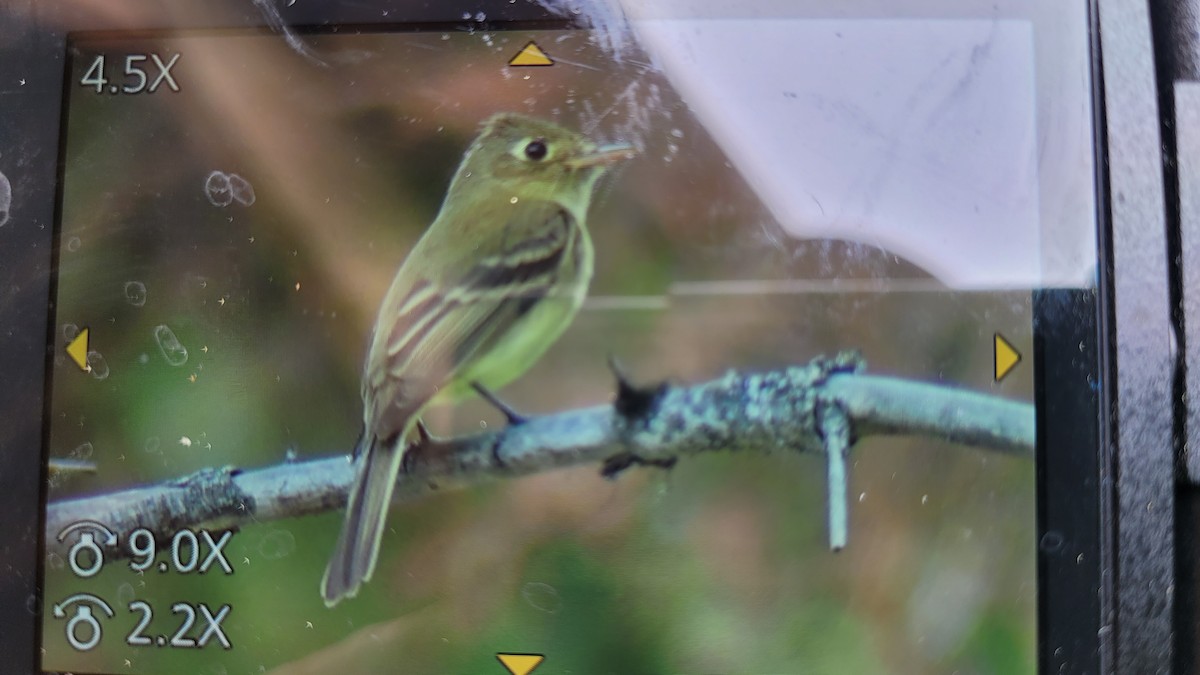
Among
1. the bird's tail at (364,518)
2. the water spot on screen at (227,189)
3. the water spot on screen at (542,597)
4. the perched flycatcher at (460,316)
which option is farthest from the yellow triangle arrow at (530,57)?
the water spot on screen at (542,597)

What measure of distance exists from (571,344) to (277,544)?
419 millimetres

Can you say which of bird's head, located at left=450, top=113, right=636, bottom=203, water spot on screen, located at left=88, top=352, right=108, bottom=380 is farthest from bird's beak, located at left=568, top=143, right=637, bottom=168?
water spot on screen, located at left=88, top=352, right=108, bottom=380

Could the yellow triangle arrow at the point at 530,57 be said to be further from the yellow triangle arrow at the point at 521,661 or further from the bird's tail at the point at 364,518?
the yellow triangle arrow at the point at 521,661

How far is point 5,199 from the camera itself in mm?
929

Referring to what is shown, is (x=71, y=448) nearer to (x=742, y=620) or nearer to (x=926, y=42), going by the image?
(x=742, y=620)

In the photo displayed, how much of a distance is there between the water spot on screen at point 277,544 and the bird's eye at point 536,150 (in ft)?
1.75

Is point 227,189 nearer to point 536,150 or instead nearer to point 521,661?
point 536,150

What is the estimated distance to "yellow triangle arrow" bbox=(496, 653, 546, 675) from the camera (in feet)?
2.77

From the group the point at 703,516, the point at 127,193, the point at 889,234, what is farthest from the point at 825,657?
the point at 127,193

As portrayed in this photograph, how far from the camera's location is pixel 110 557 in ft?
2.91

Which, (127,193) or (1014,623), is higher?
(127,193)

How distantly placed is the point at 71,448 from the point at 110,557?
0.14m

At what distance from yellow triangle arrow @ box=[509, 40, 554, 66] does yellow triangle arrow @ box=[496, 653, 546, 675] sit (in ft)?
2.29

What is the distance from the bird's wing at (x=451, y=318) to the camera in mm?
871
